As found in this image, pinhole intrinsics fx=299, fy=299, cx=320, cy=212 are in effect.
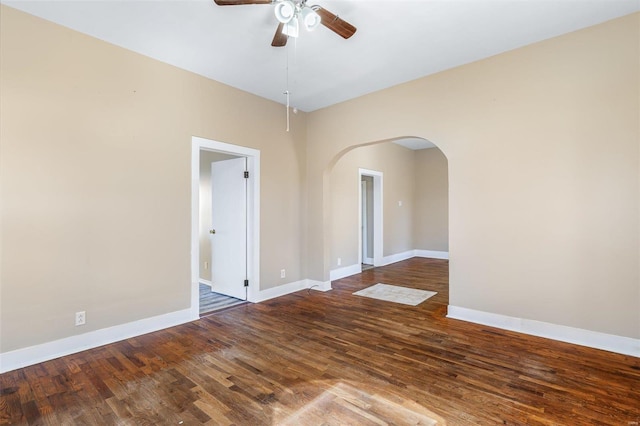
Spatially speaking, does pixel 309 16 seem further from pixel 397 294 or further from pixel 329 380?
pixel 397 294

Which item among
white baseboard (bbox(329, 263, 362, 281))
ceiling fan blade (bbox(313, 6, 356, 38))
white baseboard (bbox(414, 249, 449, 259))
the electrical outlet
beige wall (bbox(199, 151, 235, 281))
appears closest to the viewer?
ceiling fan blade (bbox(313, 6, 356, 38))

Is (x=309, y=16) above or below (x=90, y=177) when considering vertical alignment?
above

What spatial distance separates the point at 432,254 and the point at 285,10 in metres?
7.48

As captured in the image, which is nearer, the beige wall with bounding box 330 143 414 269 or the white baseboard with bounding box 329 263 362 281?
the white baseboard with bounding box 329 263 362 281

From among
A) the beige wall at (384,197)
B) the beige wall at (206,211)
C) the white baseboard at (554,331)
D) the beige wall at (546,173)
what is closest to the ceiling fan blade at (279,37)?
the beige wall at (546,173)

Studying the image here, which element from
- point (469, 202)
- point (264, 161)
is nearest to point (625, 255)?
point (469, 202)

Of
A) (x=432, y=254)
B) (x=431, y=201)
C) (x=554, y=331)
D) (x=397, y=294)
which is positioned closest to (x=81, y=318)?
(x=397, y=294)

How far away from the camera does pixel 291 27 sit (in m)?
2.38

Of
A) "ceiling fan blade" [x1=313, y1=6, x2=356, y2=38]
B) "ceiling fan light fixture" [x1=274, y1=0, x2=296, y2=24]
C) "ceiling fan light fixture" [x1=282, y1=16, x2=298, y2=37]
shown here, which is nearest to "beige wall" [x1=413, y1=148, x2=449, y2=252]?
"ceiling fan blade" [x1=313, y1=6, x2=356, y2=38]

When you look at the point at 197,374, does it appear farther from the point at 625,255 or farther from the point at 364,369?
the point at 625,255

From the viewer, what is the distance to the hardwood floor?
6.35 feet

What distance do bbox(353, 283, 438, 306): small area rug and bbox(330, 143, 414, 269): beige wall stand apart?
3.64 feet

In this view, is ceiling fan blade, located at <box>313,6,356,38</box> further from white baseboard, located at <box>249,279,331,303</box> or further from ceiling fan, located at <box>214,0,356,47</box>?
white baseboard, located at <box>249,279,331,303</box>

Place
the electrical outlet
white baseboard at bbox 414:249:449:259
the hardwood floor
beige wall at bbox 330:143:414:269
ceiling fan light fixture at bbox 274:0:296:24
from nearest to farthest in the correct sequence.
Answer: the hardwood floor → ceiling fan light fixture at bbox 274:0:296:24 → the electrical outlet → beige wall at bbox 330:143:414:269 → white baseboard at bbox 414:249:449:259
